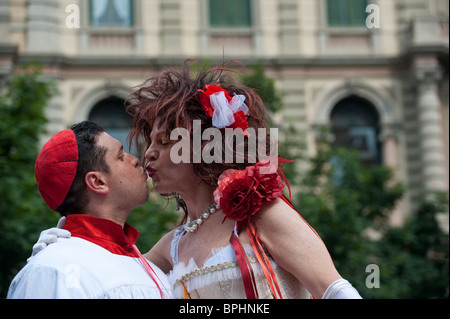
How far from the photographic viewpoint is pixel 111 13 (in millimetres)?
13219

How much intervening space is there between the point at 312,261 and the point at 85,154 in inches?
42.5

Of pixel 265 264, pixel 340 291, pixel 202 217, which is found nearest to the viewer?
pixel 340 291

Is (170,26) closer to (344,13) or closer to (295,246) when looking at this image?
(344,13)

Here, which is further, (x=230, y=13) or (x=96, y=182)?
(x=230, y=13)

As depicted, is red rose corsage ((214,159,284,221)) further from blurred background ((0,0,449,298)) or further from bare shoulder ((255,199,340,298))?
blurred background ((0,0,449,298))

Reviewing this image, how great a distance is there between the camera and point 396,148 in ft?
42.8

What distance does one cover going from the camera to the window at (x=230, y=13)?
44.0 ft

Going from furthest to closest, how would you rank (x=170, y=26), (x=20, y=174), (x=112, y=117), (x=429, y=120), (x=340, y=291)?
(x=170, y=26)
(x=112, y=117)
(x=429, y=120)
(x=20, y=174)
(x=340, y=291)

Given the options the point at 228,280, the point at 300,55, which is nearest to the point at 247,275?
the point at 228,280

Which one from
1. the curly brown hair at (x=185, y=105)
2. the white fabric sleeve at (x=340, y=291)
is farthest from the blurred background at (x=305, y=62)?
the white fabric sleeve at (x=340, y=291)

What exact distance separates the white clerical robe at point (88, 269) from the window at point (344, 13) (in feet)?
37.6

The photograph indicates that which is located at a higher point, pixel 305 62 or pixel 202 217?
pixel 305 62

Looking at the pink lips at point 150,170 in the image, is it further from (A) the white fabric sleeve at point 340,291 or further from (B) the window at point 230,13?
(B) the window at point 230,13

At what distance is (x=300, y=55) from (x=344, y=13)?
1.49m
